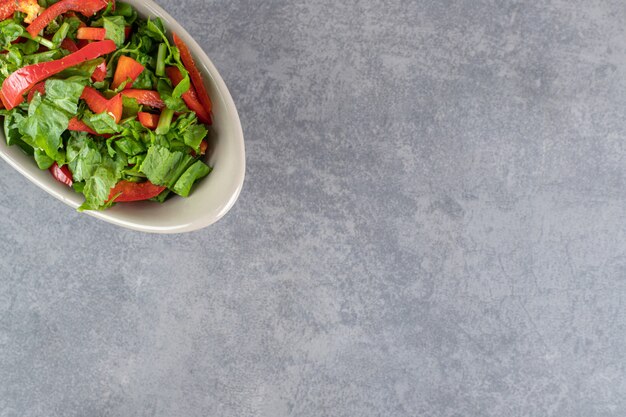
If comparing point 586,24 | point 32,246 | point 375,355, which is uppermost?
point 586,24

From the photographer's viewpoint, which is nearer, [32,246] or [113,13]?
[113,13]

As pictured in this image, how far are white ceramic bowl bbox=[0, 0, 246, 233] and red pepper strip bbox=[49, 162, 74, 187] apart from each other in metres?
0.01

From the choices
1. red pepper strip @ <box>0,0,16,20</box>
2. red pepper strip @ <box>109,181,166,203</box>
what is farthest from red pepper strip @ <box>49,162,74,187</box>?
red pepper strip @ <box>0,0,16,20</box>

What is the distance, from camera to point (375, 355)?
1.96 m

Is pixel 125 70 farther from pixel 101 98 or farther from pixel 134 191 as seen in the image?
pixel 134 191

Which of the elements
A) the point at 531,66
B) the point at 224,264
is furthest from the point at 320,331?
the point at 531,66

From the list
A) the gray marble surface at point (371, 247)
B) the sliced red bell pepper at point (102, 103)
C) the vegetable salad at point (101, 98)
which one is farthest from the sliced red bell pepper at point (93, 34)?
the gray marble surface at point (371, 247)

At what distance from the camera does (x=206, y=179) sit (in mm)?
1669

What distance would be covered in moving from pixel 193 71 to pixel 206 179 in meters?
0.25

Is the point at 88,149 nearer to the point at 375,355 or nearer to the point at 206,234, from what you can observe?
the point at 206,234

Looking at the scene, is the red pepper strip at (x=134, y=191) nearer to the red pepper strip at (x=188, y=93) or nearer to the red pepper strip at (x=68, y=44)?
the red pepper strip at (x=188, y=93)

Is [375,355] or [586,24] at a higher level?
[586,24]

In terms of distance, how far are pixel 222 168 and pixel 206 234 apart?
36cm

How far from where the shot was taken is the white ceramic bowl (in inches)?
63.0
